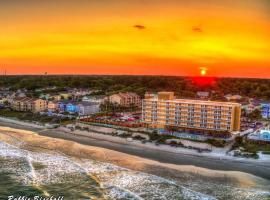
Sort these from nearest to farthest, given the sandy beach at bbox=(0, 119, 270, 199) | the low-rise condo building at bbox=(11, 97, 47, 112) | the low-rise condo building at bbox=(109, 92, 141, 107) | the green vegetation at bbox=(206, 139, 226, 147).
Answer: the sandy beach at bbox=(0, 119, 270, 199) → the green vegetation at bbox=(206, 139, 226, 147) → the low-rise condo building at bbox=(11, 97, 47, 112) → the low-rise condo building at bbox=(109, 92, 141, 107)

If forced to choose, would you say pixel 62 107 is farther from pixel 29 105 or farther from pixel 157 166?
pixel 157 166

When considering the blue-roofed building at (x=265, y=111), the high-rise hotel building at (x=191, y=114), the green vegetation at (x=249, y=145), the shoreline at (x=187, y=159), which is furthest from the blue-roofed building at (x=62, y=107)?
the blue-roofed building at (x=265, y=111)

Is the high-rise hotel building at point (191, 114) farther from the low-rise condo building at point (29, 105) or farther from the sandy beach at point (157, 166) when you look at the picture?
the low-rise condo building at point (29, 105)

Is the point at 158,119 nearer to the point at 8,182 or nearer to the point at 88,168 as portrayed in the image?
the point at 88,168

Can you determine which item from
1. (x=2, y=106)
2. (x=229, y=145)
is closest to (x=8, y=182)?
(x=229, y=145)

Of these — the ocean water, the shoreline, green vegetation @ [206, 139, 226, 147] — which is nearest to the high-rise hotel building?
green vegetation @ [206, 139, 226, 147]

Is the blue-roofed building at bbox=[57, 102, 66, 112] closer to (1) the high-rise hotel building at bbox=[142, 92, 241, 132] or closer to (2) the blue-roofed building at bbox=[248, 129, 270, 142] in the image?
(1) the high-rise hotel building at bbox=[142, 92, 241, 132]
